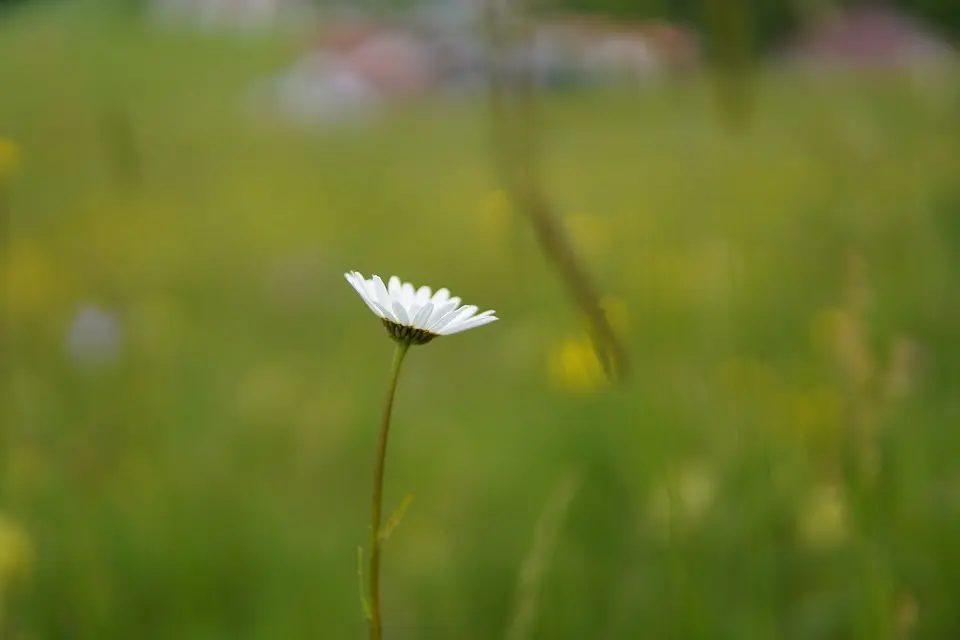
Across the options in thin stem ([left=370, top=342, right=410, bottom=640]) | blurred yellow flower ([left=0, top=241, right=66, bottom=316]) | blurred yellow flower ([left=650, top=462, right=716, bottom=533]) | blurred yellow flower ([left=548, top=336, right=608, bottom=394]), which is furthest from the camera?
blurred yellow flower ([left=0, top=241, right=66, bottom=316])

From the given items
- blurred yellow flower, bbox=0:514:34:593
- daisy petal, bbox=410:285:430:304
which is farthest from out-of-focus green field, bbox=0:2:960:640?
daisy petal, bbox=410:285:430:304

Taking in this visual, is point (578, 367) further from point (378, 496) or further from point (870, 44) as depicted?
point (870, 44)

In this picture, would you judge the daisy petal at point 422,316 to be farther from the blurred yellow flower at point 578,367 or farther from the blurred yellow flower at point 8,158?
the blurred yellow flower at point 8,158

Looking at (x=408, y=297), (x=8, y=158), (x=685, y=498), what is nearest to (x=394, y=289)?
(x=408, y=297)

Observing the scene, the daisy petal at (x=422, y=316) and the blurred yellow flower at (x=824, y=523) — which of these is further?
the blurred yellow flower at (x=824, y=523)

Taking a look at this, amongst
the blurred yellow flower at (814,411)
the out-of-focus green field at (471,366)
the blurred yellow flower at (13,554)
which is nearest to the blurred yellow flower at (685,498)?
the out-of-focus green field at (471,366)

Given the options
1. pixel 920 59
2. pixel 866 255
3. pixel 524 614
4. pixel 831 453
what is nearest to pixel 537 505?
pixel 831 453

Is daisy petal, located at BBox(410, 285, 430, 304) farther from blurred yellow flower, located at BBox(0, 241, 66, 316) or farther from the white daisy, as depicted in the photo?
blurred yellow flower, located at BBox(0, 241, 66, 316)
